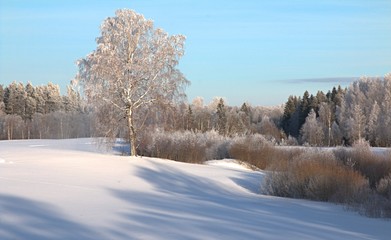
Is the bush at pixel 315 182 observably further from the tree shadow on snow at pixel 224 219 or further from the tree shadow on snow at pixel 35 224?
the tree shadow on snow at pixel 35 224

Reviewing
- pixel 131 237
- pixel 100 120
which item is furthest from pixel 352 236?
pixel 100 120

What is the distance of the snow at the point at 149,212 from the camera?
10.8 metres

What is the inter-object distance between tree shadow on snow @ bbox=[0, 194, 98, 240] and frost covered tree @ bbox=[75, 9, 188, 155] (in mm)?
17464

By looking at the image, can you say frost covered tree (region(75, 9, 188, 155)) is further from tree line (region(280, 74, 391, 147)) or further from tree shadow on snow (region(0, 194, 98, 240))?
tree line (region(280, 74, 391, 147))

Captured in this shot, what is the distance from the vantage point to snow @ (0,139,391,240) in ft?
35.4

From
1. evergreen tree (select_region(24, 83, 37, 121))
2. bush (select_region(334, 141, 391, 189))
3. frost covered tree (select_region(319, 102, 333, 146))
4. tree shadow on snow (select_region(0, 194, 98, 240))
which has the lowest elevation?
tree shadow on snow (select_region(0, 194, 98, 240))

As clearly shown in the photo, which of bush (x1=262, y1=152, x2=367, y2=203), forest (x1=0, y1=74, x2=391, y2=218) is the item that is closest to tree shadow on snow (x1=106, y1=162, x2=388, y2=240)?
bush (x1=262, y1=152, x2=367, y2=203)

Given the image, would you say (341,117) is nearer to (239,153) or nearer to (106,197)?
(239,153)

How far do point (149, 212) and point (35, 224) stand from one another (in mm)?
3000

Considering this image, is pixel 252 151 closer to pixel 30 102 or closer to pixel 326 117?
pixel 326 117

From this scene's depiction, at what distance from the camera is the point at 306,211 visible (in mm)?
15344

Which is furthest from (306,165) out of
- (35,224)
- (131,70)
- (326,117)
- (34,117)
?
(34,117)

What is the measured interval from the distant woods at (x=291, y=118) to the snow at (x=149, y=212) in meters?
32.5

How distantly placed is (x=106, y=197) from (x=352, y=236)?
8311 mm
